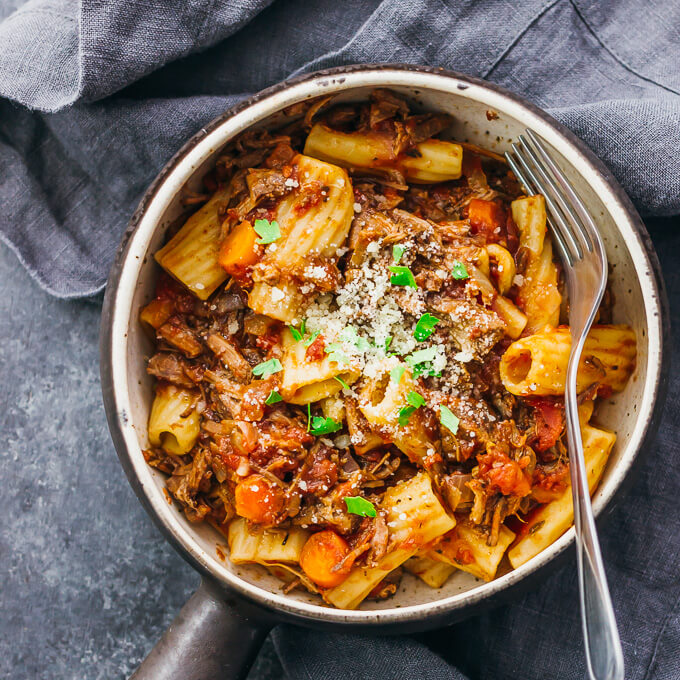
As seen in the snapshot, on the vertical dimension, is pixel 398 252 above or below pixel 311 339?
above

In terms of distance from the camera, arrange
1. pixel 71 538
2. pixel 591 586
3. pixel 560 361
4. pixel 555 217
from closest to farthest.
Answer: pixel 591 586 < pixel 560 361 < pixel 555 217 < pixel 71 538

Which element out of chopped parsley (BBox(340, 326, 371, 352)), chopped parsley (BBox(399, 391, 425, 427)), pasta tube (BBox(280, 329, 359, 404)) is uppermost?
chopped parsley (BBox(340, 326, 371, 352))

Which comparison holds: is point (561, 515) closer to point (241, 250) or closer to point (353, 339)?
point (353, 339)

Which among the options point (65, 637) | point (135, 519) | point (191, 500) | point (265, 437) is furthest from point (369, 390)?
point (65, 637)

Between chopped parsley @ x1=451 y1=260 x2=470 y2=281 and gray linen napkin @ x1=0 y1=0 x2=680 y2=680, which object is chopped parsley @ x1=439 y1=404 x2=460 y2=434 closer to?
chopped parsley @ x1=451 y1=260 x2=470 y2=281

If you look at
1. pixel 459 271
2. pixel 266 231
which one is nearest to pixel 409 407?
pixel 459 271

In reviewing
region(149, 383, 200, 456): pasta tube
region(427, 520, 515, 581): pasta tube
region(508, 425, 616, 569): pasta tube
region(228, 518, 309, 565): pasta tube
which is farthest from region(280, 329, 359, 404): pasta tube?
region(508, 425, 616, 569): pasta tube

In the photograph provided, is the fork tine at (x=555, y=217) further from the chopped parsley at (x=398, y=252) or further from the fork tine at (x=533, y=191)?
the chopped parsley at (x=398, y=252)
